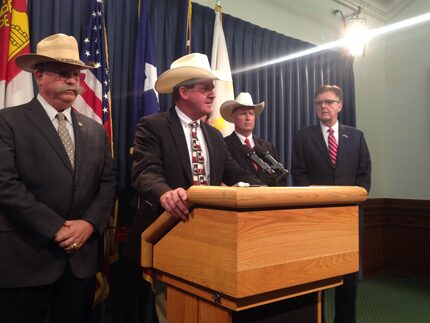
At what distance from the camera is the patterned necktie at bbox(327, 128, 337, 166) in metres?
2.91

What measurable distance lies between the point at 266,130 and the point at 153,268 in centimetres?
279

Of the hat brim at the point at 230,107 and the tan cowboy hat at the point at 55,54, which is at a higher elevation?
the tan cowboy hat at the point at 55,54

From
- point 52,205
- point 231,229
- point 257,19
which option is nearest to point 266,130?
point 257,19

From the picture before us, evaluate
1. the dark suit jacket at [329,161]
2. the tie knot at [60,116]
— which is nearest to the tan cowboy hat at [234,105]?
the dark suit jacket at [329,161]

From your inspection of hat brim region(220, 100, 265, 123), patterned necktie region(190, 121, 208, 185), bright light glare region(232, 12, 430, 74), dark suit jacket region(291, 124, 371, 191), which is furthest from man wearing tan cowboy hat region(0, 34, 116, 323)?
bright light glare region(232, 12, 430, 74)

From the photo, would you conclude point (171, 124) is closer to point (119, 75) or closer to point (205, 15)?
point (119, 75)

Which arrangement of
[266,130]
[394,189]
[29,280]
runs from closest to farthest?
[29,280] < [266,130] < [394,189]

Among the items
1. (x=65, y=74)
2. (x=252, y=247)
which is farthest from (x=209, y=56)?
(x=252, y=247)

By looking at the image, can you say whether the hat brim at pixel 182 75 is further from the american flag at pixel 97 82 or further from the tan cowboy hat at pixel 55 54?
the american flag at pixel 97 82

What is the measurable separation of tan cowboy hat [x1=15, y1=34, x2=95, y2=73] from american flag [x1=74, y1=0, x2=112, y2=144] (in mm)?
607

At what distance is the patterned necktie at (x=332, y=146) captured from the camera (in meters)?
2.91

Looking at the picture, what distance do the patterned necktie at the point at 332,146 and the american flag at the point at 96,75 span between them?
152 centimetres

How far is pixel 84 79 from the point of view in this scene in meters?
2.64

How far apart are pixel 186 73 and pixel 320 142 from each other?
1292 mm
